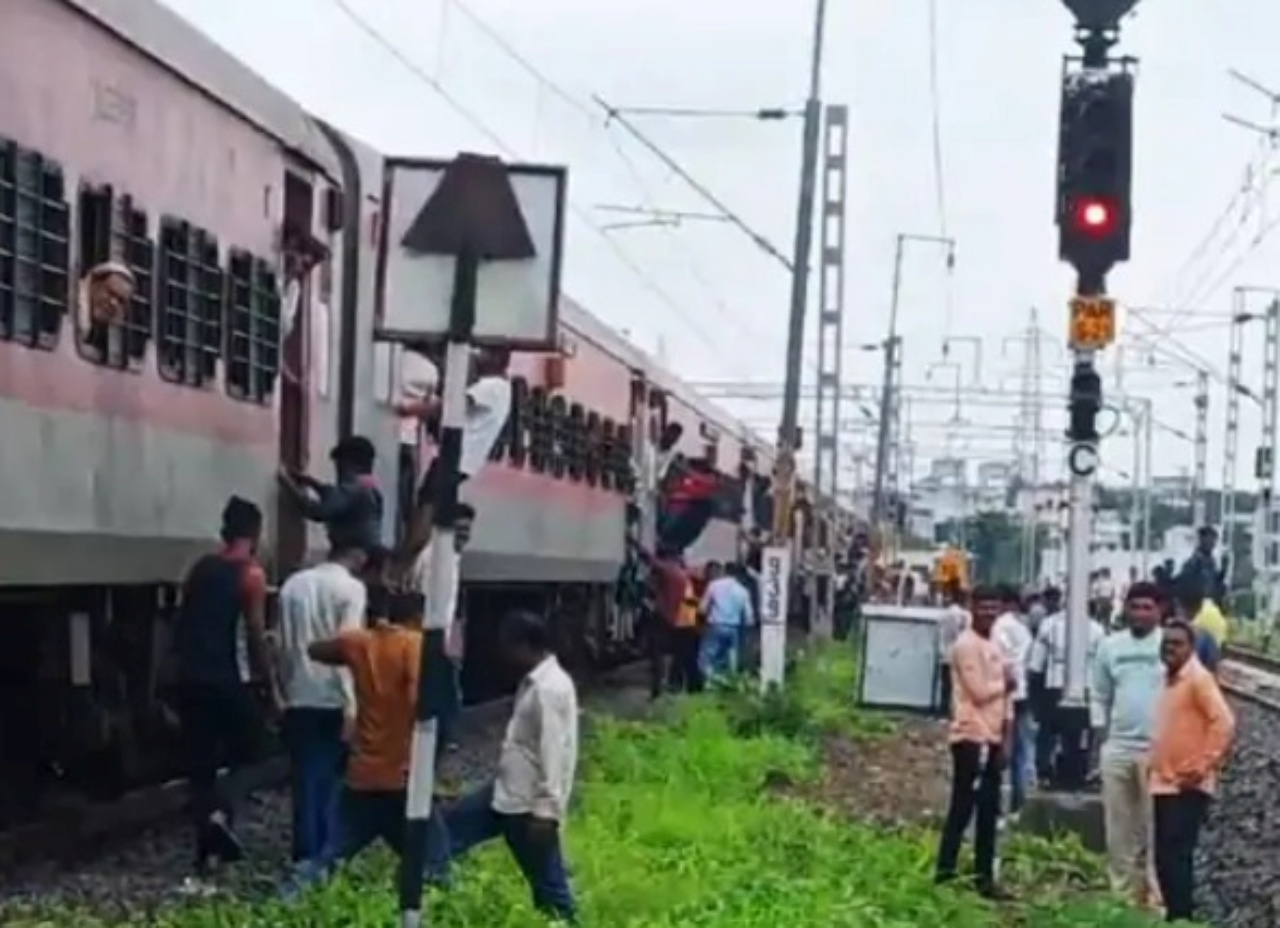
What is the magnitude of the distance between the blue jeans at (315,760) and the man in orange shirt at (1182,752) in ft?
12.5

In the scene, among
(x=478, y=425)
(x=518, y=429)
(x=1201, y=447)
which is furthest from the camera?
(x=1201, y=447)

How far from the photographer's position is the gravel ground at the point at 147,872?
12.0 m

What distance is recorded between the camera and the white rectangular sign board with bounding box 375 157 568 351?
970 cm

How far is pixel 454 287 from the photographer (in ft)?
31.8

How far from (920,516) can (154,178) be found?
347 feet

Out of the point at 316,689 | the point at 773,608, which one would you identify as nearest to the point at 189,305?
the point at 316,689

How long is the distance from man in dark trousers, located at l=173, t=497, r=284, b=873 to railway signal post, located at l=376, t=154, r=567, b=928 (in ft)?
12.1

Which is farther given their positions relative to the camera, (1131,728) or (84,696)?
(1131,728)

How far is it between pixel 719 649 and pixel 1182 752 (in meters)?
18.3

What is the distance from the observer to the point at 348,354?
17.7 m

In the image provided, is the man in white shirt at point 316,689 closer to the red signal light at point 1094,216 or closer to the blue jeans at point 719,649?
the red signal light at point 1094,216

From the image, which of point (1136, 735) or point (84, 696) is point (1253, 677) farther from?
point (84, 696)

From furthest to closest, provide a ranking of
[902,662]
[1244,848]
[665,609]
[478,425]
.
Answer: [902,662] < [665,609] < [1244,848] < [478,425]

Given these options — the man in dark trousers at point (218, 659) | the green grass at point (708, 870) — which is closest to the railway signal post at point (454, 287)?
the green grass at point (708, 870)
